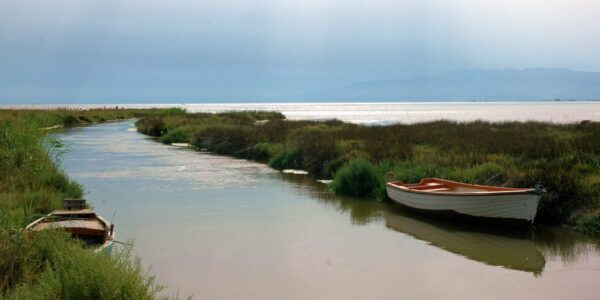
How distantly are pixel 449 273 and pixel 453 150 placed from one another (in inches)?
441

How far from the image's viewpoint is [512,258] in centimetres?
1182

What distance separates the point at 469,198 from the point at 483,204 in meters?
0.33

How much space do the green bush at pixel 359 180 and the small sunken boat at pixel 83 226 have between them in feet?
31.6

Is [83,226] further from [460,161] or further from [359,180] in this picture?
[460,161]

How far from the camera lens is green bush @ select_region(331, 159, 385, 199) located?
1884 cm

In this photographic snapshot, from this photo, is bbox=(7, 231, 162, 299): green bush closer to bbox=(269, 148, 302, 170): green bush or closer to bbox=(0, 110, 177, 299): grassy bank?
bbox=(0, 110, 177, 299): grassy bank

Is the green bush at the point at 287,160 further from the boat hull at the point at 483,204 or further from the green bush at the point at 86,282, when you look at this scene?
the green bush at the point at 86,282

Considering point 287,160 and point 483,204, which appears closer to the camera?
point 483,204

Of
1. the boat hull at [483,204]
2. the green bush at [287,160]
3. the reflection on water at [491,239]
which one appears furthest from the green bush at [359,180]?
the green bush at [287,160]

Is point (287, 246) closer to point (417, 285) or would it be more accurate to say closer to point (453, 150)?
point (417, 285)

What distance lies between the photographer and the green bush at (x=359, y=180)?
1884 cm

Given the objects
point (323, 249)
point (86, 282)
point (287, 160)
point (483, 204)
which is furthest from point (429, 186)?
point (287, 160)

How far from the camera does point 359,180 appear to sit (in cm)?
1906

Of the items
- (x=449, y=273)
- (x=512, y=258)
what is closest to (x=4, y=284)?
(x=449, y=273)
